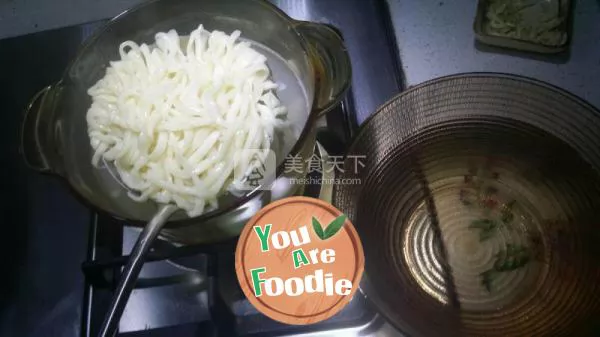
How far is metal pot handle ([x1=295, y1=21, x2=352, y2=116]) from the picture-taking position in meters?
0.53

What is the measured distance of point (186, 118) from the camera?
541 mm

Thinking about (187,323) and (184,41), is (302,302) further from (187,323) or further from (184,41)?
(184,41)

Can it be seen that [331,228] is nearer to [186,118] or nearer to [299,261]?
[299,261]

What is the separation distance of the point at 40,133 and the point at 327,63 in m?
0.31

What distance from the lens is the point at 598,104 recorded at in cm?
73

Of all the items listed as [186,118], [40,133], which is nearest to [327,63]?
[186,118]

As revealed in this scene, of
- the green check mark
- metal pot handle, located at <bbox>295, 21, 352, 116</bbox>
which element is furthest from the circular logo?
metal pot handle, located at <bbox>295, 21, 352, 116</bbox>

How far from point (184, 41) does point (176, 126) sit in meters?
0.12

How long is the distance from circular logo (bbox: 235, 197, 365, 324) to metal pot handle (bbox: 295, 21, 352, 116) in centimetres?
13

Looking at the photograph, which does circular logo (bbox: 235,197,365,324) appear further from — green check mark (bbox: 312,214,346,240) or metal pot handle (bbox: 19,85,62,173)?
metal pot handle (bbox: 19,85,62,173)

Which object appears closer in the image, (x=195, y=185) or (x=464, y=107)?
(x=195, y=185)

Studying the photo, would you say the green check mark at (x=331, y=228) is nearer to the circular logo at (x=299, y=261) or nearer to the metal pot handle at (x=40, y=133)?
the circular logo at (x=299, y=261)

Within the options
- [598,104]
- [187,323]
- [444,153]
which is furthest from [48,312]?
[598,104]

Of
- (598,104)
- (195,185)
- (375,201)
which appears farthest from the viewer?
(598,104)
